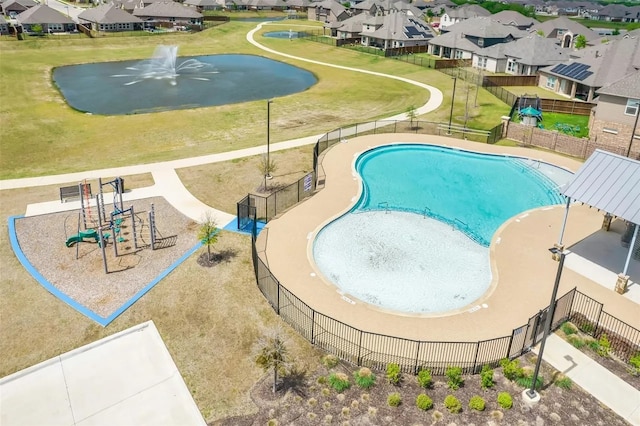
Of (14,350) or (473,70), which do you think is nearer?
(14,350)

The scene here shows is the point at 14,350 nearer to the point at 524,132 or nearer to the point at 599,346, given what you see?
the point at 599,346

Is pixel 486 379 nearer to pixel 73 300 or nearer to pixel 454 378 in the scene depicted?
pixel 454 378

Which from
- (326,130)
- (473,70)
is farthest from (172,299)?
(473,70)

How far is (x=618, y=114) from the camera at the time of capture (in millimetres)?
42406

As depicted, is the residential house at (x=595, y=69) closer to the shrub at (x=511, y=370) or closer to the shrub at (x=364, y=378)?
the shrub at (x=511, y=370)

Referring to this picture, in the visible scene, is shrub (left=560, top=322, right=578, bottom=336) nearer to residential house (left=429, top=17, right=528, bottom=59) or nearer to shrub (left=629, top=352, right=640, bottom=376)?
shrub (left=629, top=352, right=640, bottom=376)

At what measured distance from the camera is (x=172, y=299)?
70.3ft

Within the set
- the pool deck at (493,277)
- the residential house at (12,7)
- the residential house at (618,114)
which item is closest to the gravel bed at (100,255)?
the pool deck at (493,277)

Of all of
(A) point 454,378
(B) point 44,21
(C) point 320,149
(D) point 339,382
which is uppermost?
(B) point 44,21

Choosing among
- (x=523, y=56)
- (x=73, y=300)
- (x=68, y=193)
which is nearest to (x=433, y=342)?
(x=73, y=300)

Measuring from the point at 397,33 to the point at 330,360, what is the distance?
81.1m

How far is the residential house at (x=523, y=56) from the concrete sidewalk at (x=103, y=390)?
219 ft

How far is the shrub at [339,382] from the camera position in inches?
665

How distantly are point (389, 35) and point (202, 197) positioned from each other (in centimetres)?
6795
